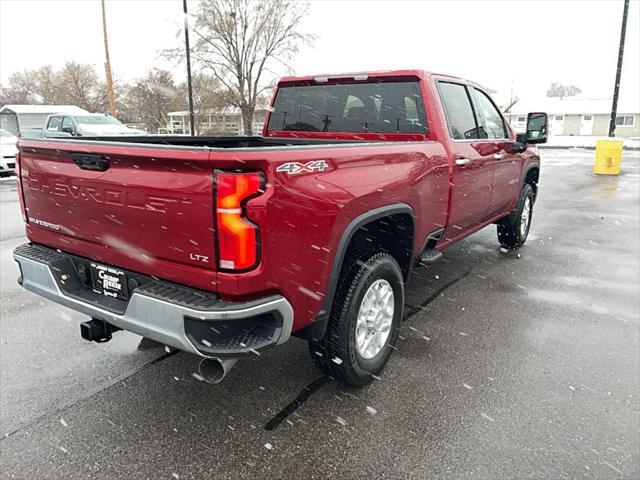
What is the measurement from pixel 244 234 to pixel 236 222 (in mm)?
62

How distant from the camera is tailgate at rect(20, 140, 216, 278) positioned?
7.12 ft

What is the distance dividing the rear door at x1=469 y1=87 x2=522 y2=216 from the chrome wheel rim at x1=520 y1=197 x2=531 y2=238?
65 centimetres

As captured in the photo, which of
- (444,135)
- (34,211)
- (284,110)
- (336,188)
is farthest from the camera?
(284,110)

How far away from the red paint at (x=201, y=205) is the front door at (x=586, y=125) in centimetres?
5551

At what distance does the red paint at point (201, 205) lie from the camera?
2170 mm

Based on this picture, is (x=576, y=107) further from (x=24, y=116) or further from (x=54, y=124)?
(x=24, y=116)

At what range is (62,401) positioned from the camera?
3.00m

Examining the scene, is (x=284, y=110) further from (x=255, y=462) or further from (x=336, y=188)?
(x=255, y=462)

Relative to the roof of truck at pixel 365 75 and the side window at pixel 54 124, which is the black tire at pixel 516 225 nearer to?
the roof of truck at pixel 365 75

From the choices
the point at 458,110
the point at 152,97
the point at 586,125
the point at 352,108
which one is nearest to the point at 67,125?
the point at 352,108

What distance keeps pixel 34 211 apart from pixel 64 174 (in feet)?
1.64

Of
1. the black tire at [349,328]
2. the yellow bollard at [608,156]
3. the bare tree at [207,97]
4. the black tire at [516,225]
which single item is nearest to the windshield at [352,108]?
the black tire at [349,328]

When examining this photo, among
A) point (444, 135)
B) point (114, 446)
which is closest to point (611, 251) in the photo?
point (444, 135)

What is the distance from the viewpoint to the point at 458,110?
4.47 meters
